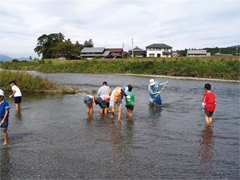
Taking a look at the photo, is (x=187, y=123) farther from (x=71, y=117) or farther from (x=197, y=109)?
(x=71, y=117)

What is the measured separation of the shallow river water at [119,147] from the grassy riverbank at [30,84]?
9231 mm

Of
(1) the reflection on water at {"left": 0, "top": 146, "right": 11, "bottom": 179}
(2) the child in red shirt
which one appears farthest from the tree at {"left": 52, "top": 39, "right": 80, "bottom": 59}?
(1) the reflection on water at {"left": 0, "top": 146, "right": 11, "bottom": 179}

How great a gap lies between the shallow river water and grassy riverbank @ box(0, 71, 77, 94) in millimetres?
9231

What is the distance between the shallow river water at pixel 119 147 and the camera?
6109 millimetres

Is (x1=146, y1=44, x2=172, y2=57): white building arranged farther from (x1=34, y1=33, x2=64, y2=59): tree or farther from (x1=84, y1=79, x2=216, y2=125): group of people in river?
(x1=84, y1=79, x2=216, y2=125): group of people in river

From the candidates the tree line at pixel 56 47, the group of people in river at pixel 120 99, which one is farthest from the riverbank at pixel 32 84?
the tree line at pixel 56 47

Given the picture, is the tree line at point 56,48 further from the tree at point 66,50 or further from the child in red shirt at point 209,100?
the child in red shirt at point 209,100

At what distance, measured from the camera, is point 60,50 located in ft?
298

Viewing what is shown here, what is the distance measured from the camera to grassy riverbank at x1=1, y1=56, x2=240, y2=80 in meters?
42.4

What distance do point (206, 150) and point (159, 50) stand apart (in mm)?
86553

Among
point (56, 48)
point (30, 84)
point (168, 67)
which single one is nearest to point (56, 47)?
point (56, 48)

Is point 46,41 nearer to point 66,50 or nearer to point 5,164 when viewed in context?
point 66,50

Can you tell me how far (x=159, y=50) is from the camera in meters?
91.7

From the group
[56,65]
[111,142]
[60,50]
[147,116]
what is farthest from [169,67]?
[60,50]
